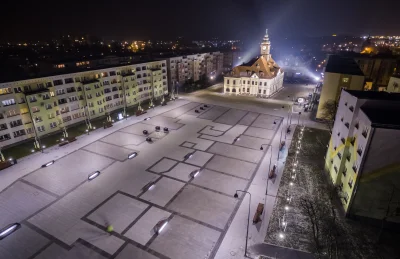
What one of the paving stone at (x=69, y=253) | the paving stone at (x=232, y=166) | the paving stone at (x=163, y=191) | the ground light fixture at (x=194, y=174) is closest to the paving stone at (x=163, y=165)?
the paving stone at (x=163, y=191)

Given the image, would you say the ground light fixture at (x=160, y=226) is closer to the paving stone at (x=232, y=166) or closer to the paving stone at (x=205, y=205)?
the paving stone at (x=205, y=205)

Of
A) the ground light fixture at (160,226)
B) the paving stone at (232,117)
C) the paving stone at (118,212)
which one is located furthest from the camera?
the paving stone at (232,117)

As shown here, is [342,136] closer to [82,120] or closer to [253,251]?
[253,251]

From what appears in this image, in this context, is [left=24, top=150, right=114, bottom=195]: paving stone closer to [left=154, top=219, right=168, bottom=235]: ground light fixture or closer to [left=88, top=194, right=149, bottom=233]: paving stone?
[left=88, top=194, right=149, bottom=233]: paving stone

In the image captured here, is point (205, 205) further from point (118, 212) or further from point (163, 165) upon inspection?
point (163, 165)

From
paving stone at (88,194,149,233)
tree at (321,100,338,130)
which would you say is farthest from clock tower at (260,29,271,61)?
paving stone at (88,194,149,233)

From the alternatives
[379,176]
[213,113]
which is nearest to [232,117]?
[213,113]
